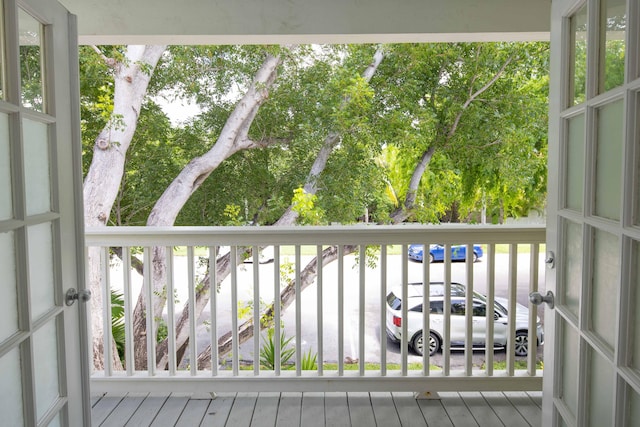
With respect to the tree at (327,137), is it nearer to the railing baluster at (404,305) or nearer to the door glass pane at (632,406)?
the railing baluster at (404,305)

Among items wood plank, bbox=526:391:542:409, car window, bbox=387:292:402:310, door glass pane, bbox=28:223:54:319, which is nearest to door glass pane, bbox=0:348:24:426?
door glass pane, bbox=28:223:54:319

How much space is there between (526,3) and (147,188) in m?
6.21

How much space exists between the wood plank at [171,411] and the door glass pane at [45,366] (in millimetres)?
983

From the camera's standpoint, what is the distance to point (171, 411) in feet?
8.14

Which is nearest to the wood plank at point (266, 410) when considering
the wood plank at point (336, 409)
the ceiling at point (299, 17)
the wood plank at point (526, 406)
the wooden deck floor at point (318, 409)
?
the wooden deck floor at point (318, 409)

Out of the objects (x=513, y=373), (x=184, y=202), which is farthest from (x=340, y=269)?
(x=184, y=202)

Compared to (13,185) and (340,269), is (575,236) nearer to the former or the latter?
(340,269)

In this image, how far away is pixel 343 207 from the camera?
6957 mm

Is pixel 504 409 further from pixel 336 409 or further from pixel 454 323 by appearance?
pixel 454 323

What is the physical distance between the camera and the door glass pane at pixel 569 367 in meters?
1.43

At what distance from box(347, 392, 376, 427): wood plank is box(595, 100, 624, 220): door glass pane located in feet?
5.07

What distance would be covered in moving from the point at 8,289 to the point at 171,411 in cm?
147

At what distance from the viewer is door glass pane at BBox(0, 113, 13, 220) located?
3.95 feet

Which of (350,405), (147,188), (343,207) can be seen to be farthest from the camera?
(147,188)
